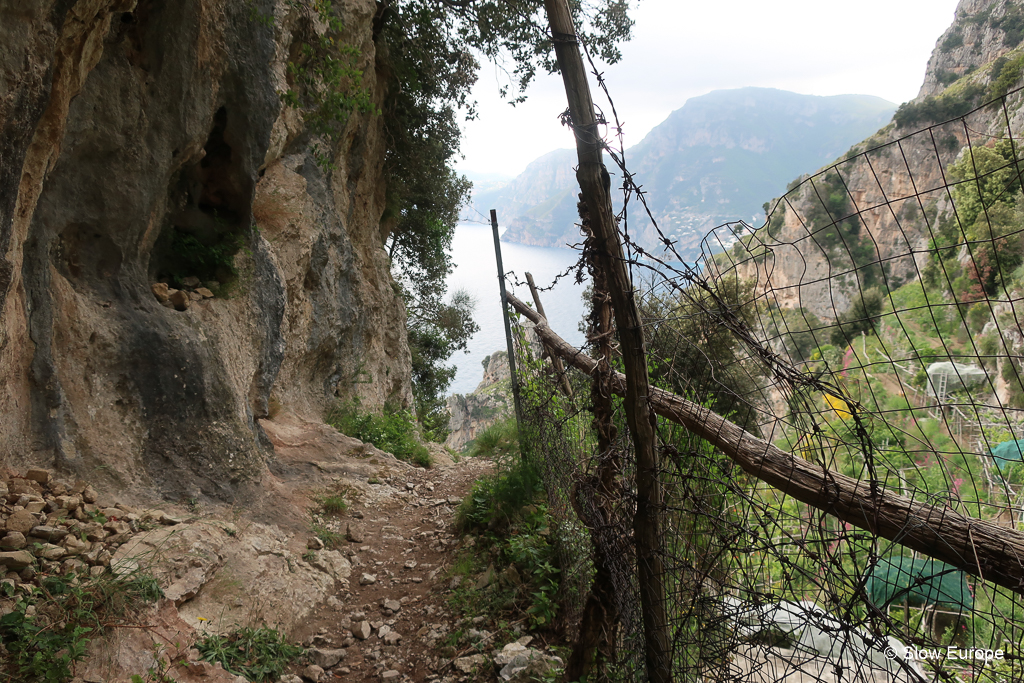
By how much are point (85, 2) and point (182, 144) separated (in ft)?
5.03

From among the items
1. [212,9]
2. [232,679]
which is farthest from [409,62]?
[232,679]

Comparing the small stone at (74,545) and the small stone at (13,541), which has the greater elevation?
the small stone at (74,545)

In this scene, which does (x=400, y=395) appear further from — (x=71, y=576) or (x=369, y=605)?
(x=71, y=576)

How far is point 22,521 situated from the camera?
109 inches

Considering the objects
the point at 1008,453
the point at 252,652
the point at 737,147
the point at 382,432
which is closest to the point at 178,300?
the point at 252,652

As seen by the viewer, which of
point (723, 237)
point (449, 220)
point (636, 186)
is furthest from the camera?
point (449, 220)

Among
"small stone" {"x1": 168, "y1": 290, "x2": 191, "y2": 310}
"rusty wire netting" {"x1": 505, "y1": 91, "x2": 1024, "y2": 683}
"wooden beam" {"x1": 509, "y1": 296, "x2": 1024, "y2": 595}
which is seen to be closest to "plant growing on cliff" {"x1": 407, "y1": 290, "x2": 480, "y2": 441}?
"small stone" {"x1": 168, "y1": 290, "x2": 191, "y2": 310}

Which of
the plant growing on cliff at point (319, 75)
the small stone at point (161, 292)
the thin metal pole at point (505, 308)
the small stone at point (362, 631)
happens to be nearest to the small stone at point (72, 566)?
the small stone at point (362, 631)

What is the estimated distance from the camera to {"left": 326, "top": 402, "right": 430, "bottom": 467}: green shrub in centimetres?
707

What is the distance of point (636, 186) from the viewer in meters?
1.81

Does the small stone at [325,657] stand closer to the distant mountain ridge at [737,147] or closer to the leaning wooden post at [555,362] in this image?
the leaning wooden post at [555,362]

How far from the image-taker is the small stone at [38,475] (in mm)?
3074

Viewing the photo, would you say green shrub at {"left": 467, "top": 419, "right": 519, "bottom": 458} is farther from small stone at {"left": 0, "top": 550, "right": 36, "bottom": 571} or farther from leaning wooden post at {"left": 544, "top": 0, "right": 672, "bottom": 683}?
leaning wooden post at {"left": 544, "top": 0, "right": 672, "bottom": 683}

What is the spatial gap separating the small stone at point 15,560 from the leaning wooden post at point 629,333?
286 cm
